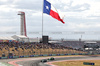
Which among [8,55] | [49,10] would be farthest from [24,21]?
[49,10]

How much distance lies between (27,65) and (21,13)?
111 meters

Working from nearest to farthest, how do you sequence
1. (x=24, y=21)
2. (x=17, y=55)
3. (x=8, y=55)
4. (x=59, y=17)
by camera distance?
(x=59, y=17)
(x=8, y=55)
(x=17, y=55)
(x=24, y=21)

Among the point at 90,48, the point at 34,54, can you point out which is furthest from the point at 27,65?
the point at 90,48

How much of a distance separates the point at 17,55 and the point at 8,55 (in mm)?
4913

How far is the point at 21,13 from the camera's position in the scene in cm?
15300

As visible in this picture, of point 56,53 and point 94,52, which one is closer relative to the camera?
point 56,53

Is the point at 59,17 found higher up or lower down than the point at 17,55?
higher up

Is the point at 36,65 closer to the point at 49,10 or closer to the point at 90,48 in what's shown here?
the point at 49,10

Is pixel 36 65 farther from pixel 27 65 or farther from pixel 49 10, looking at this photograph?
pixel 49 10

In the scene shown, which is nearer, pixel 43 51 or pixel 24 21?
pixel 43 51

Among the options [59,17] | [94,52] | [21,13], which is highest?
[21,13]

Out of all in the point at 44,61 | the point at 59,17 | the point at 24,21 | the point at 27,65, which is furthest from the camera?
the point at 24,21

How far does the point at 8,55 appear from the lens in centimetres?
6581

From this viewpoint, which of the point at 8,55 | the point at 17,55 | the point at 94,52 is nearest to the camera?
the point at 8,55
